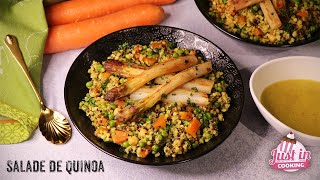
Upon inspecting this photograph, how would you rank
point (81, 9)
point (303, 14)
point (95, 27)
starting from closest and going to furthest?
1. point (303, 14)
2. point (95, 27)
3. point (81, 9)

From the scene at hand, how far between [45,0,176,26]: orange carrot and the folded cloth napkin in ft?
0.46

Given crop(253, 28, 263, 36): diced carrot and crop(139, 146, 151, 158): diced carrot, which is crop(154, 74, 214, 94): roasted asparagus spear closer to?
crop(139, 146, 151, 158): diced carrot

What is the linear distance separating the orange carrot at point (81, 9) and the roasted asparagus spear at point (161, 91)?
36.4 inches

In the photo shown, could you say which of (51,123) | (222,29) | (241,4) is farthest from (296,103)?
(51,123)

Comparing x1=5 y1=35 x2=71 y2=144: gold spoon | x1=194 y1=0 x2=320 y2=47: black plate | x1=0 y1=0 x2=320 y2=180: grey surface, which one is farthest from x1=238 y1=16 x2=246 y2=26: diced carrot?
x1=5 y1=35 x2=71 y2=144: gold spoon

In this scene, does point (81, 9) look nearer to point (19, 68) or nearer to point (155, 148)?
point (19, 68)

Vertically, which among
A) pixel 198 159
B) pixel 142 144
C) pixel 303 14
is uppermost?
pixel 303 14

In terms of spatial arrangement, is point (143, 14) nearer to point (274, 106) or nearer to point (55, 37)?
point (55, 37)

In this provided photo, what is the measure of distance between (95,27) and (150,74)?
0.80 metres

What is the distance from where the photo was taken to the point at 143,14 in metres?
3.19

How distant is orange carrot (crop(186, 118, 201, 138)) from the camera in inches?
94.8

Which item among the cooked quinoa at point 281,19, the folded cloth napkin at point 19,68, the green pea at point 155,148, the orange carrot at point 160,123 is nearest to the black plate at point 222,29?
the cooked quinoa at point 281,19

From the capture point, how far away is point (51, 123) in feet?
8.77

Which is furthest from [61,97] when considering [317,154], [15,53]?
[317,154]
